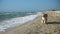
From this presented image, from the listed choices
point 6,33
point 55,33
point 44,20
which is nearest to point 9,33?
point 6,33

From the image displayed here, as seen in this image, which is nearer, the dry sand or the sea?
the dry sand

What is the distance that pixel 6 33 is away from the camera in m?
12.6

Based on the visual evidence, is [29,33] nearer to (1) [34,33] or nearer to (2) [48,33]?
(1) [34,33]

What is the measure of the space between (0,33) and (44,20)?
482 centimetres

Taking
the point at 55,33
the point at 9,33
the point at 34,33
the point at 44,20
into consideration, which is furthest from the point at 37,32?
the point at 44,20

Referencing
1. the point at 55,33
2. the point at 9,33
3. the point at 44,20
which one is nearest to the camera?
the point at 55,33

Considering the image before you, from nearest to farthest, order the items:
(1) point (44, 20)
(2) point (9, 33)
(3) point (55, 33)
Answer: (3) point (55, 33) < (2) point (9, 33) < (1) point (44, 20)

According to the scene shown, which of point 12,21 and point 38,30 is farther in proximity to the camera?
point 12,21

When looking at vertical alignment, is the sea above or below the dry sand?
below

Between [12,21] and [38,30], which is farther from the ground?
[38,30]

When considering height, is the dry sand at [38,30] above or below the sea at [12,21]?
above

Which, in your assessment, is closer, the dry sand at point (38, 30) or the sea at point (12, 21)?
the dry sand at point (38, 30)

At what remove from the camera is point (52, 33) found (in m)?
11.5

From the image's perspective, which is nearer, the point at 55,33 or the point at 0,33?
the point at 55,33
